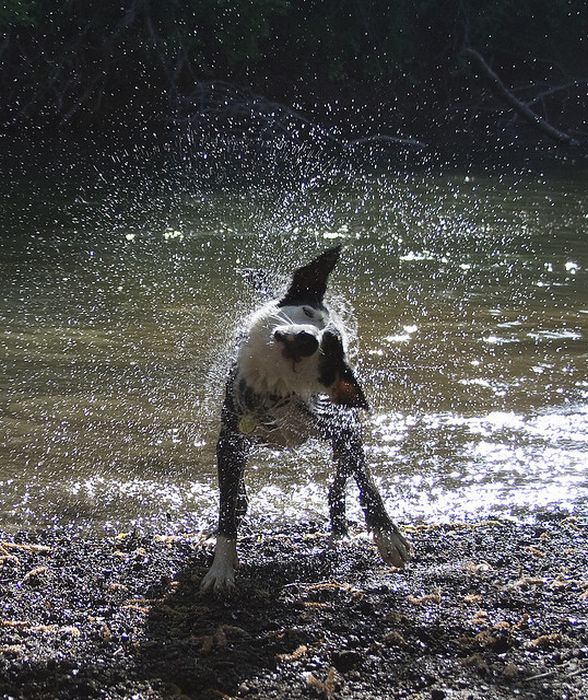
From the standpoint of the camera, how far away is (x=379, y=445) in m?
5.52

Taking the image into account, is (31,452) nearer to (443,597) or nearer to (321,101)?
(443,597)

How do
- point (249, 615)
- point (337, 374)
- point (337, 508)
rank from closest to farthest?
point (249, 615) < point (337, 374) < point (337, 508)

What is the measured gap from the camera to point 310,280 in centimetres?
396

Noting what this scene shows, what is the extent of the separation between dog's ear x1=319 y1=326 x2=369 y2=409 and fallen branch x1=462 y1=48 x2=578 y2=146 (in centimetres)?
2210

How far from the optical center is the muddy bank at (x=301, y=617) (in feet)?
9.64

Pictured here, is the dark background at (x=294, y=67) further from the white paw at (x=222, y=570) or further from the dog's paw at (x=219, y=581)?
the dog's paw at (x=219, y=581)

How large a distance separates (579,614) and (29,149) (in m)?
17.5

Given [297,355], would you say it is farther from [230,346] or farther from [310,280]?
[230,346]

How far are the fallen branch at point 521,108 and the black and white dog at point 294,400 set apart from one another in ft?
71.7

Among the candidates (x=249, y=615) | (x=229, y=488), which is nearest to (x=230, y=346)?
(x=229, y=488)

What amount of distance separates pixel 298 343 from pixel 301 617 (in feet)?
3.47

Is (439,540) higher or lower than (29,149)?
lower

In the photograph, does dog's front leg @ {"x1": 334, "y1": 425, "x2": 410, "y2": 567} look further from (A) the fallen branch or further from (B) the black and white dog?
(A) the fallen branch

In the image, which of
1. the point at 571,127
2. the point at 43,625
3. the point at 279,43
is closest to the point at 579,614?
the point at 43,625
